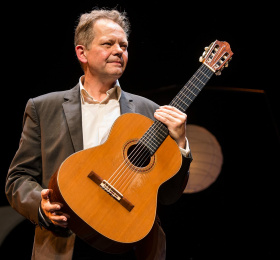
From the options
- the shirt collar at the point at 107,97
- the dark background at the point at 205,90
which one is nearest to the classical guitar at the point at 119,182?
the shirt collar at the point at 107,97

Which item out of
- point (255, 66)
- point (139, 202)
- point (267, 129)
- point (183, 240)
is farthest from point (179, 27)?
point (139, 202)

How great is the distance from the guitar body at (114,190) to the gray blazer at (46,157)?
13 centimetres

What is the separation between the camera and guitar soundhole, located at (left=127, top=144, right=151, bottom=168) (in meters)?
1.87

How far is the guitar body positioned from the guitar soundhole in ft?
0.03

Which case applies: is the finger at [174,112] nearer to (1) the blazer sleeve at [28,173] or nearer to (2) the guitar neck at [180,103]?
(2) the guitar neck at [180,103]

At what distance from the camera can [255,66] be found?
466 centimetres

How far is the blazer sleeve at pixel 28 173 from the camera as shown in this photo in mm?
1867

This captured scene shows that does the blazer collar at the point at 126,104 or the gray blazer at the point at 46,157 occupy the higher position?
the blazer collar at the point at 126,104

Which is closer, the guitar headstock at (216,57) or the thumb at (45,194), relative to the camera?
the thumb at (45,194)

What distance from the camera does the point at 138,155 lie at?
1.88 m

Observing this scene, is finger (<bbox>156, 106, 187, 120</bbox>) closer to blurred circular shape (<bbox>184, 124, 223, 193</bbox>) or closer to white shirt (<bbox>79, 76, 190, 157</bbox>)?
white shirt (<bbox>79, 76, 190, 157</bbox>)

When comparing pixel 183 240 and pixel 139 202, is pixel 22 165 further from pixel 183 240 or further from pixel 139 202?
pixel 183 240

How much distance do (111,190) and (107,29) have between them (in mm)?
1127

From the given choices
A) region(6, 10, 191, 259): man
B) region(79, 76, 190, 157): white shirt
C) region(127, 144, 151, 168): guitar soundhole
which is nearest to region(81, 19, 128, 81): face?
region(6, 10, 191, 259): man
